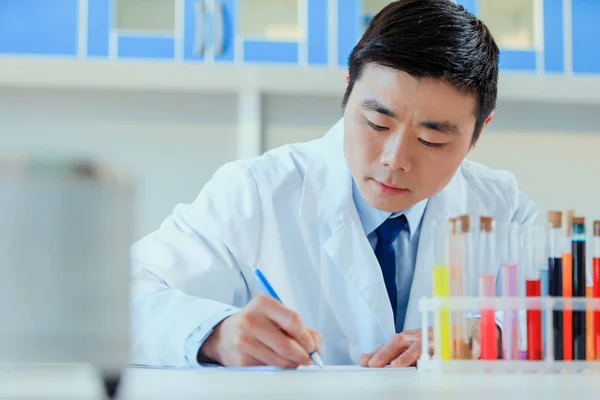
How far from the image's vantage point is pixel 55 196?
42 centimetres

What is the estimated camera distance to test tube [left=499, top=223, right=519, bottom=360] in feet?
3.33

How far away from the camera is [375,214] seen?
A: 5.78 ft

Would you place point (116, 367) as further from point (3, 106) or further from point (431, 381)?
point (3, 106)

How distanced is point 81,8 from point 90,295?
106 inches

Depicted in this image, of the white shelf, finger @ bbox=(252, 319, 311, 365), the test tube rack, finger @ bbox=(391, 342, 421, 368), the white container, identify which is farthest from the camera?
the white shelf

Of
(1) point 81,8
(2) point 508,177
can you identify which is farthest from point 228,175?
(1) point 81,8

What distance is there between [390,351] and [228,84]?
5.43 ft

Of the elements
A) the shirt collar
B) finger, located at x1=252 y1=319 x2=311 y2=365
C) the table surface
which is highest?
the shirt collar

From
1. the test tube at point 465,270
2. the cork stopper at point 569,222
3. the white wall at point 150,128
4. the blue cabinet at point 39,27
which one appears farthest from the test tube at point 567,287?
the blue cabinet at point 39,27

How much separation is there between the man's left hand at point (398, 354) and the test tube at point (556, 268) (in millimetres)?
267

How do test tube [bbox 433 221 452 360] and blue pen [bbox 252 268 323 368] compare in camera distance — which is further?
blue pen [bbox 252 268 323 368]

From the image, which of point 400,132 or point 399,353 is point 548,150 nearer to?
point 400,132

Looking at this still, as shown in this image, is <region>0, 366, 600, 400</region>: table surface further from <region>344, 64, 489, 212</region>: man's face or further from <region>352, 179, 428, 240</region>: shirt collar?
<region>352, 179, 428, 240</region>: shirt collar

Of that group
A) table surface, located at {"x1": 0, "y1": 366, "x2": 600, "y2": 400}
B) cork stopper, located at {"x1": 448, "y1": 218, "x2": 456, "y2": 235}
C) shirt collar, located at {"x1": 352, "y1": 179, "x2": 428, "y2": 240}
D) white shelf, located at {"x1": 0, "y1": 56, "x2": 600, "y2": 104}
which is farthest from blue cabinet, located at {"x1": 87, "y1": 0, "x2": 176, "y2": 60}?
table surface, located at {"x1": 0, "y1": 366, "x2": 600, "y2": 400}
